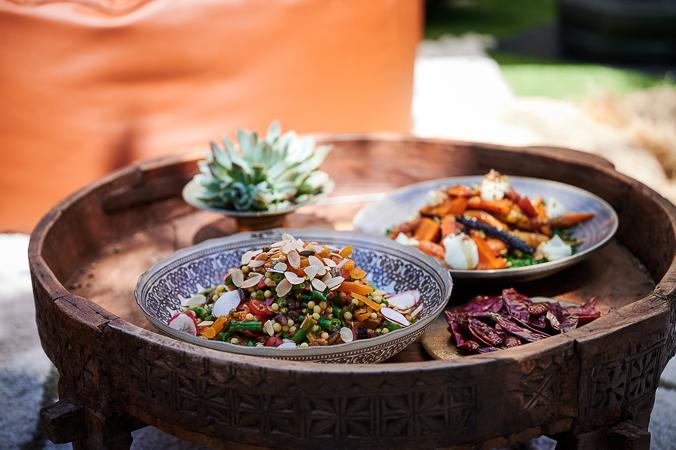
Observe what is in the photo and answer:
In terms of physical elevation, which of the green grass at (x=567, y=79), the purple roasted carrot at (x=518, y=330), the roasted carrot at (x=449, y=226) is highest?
the roasted carrot at (x=449, y=226)

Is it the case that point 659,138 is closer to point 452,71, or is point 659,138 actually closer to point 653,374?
point 452,71

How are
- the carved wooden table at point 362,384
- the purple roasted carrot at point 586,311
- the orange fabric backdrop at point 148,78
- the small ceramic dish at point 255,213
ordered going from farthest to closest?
the orange fabric backdrop at point 148,78
the small ceramic dish at point 255,213
the purple roasted carrot at point 586,311
the carved wooden table at point 362,384

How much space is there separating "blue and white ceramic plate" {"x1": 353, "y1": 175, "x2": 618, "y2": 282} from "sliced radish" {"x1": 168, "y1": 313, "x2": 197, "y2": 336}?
0.55 m

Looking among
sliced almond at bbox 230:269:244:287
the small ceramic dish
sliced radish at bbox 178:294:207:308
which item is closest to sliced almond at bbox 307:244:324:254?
sliced almond at bbox 230:269:244:287

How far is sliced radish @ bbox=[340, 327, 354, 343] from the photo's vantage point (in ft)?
4.28

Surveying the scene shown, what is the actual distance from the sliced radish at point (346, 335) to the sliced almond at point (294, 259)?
0.14 m

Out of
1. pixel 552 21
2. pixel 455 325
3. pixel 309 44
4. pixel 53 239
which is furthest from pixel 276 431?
pixel 552 21

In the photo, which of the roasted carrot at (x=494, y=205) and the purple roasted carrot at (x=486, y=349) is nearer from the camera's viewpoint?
the purple roasted carrot at (x=486, y=349)

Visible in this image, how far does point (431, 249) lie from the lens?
5.60 ft

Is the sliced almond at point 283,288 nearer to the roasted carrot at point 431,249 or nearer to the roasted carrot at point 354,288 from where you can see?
the roasted carrot at point 354,288

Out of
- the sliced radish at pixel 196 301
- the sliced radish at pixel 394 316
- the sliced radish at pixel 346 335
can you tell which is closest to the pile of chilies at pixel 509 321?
the sliced radish at pixel 394 316

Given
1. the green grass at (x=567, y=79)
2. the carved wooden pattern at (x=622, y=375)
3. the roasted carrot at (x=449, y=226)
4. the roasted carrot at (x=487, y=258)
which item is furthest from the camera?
the green grass at (x=567, y=79)

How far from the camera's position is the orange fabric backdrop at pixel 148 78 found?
8.18 feet

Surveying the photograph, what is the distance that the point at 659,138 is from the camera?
406cm
